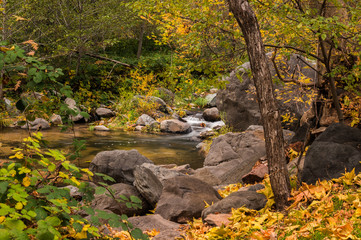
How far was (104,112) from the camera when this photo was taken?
17297 millimetres

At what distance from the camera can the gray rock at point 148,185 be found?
6.21 meters

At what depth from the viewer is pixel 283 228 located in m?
3.58

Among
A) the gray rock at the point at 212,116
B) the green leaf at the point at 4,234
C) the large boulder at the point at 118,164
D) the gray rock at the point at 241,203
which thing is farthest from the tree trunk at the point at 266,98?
the gray rock at the point at 212,116

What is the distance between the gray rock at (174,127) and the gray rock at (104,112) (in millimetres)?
3468

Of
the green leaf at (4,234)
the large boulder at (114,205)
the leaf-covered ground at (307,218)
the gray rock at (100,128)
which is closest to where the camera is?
the green leaf at (4,234)

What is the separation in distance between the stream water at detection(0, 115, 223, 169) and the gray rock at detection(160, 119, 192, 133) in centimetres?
33

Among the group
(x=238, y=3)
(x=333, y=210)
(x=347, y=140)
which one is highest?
(x=238, y=3)

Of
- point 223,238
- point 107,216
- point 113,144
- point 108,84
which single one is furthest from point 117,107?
point 107,216

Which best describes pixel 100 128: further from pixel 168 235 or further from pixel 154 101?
pixel 168 235

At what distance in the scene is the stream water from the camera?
10273 mm

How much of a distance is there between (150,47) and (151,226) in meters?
23.7

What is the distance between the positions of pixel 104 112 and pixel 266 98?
1398cm

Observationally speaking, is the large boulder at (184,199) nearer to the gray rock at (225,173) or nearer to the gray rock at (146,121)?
the gray rock at (225,173)

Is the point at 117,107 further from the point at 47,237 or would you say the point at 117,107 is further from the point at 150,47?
the point at 47,237
